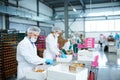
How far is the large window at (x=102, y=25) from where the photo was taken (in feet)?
41.6

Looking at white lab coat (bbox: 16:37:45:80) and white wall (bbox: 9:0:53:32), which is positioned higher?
white wall (bbox: 9:0:53:32)

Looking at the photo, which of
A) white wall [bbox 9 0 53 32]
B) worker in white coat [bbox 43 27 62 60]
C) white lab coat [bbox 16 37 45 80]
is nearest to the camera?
white lab coat [bbox 16 37 45 80]

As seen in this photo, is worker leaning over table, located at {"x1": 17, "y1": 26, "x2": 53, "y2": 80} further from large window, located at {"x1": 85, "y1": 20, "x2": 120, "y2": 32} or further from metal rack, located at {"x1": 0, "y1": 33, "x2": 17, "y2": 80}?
large window, located at {"x1": 85, "y1": 20, "x2": 120, "y2": 32}

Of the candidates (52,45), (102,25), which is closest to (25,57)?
(52,45)

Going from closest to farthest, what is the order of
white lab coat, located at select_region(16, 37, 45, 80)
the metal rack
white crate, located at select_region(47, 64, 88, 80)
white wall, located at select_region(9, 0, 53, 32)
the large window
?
white crate, located at select_region(47, 64, 88, 80)
white lab coat, located at select_region(16, 37, 45, 80)
the metal rack
white wall, located at select_region(9, 0, 53, 32)
the large window

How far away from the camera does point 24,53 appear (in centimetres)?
217

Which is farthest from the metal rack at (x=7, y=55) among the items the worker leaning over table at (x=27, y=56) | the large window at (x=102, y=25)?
the large window at (x=102, y=25)

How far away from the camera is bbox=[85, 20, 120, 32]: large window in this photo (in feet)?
41.6

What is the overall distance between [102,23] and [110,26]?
690mm

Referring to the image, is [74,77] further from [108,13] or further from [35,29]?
[108,13]

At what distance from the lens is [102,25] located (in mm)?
13047

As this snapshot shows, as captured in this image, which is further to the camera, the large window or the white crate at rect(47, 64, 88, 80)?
the large window

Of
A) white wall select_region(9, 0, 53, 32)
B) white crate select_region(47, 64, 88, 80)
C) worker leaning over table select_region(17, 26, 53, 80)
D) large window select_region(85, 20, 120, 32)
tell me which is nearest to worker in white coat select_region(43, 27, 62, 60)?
worker leaning over table select_region(17, 26, 53, 80)

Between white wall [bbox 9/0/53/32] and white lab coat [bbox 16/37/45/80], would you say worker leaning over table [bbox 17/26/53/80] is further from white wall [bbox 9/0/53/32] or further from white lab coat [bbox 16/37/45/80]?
white wall [bbox 9/0/53/32]
